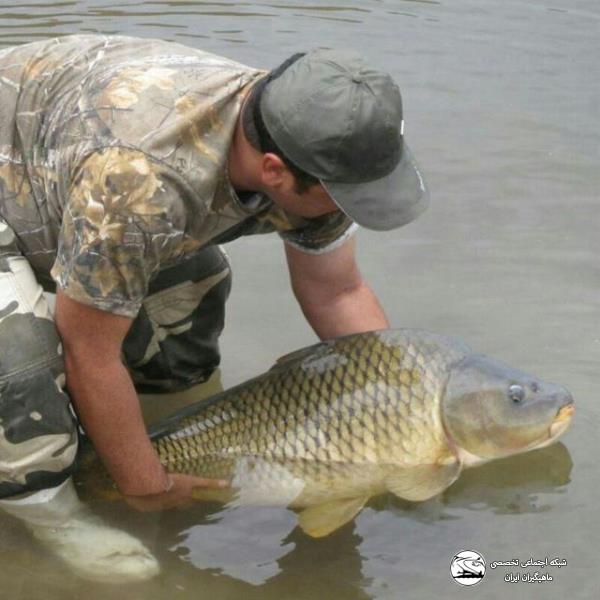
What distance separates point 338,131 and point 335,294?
99cm

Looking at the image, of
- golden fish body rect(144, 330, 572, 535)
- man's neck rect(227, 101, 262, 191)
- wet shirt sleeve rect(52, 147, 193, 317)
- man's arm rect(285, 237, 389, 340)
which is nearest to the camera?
wet shirt sleeve rect(52, 147, 193, 317)

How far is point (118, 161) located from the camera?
116 inches

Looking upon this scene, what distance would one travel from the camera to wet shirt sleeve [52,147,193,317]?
9.68 feet

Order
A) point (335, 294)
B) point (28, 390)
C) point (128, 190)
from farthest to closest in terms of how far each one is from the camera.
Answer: point (335, 294), point (28, 390), point (128, 190)

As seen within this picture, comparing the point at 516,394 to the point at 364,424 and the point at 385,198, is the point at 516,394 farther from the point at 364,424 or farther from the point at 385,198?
the point at 385,198

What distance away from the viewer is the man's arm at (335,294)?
380cm

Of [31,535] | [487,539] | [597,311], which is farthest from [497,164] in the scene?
[31,535]

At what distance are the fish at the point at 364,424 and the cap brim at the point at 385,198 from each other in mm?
448

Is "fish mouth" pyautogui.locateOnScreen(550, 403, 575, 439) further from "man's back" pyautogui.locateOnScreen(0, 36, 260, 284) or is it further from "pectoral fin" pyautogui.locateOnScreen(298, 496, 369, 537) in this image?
"man's back" pyautogui.locateOnScreen(0, 36, 260, 284)

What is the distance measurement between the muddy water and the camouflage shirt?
2.71 feet

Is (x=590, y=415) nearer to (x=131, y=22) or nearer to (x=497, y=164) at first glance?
(x=497, y=164)

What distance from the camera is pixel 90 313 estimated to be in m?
3.08

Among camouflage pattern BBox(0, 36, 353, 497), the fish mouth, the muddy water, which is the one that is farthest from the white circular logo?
camouflage pattern BBox(0, 36, 353, 497)

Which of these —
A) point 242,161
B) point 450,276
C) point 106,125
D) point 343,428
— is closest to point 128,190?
point 106,125
